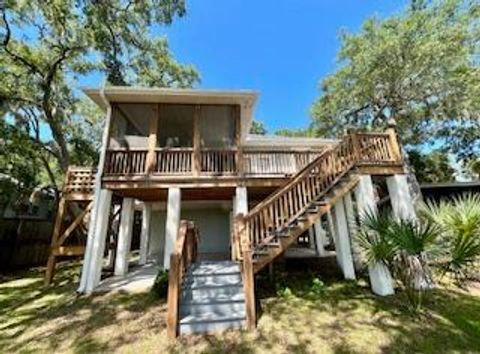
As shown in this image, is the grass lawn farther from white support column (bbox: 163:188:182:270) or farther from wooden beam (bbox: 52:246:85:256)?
wooden beam (bbox: 52:246:85:256)

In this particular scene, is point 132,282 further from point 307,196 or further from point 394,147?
point 394,147

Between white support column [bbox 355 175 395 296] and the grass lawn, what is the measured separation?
0.26 metres

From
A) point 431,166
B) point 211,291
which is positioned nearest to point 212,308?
point 211,291

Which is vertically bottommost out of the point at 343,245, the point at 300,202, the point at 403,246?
the point at 403,246

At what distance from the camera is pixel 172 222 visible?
8406mm

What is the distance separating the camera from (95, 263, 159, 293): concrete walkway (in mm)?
7832

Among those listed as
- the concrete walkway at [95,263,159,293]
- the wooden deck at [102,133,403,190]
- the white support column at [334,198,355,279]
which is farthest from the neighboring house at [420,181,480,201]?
the concrete walkway at [95,263,159,293]

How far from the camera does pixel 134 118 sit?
34.6 feet

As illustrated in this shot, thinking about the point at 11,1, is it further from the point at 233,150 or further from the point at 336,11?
the point at 336,11

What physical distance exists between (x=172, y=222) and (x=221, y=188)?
1820 millimetres

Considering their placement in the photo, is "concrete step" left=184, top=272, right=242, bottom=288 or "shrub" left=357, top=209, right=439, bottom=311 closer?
"shrub" left=357, top=209, right=439, bottom=311

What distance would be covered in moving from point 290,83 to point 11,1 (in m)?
21.0

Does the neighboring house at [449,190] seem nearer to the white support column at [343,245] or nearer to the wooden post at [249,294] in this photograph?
the white support column at [343,245]

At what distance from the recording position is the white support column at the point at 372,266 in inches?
262
